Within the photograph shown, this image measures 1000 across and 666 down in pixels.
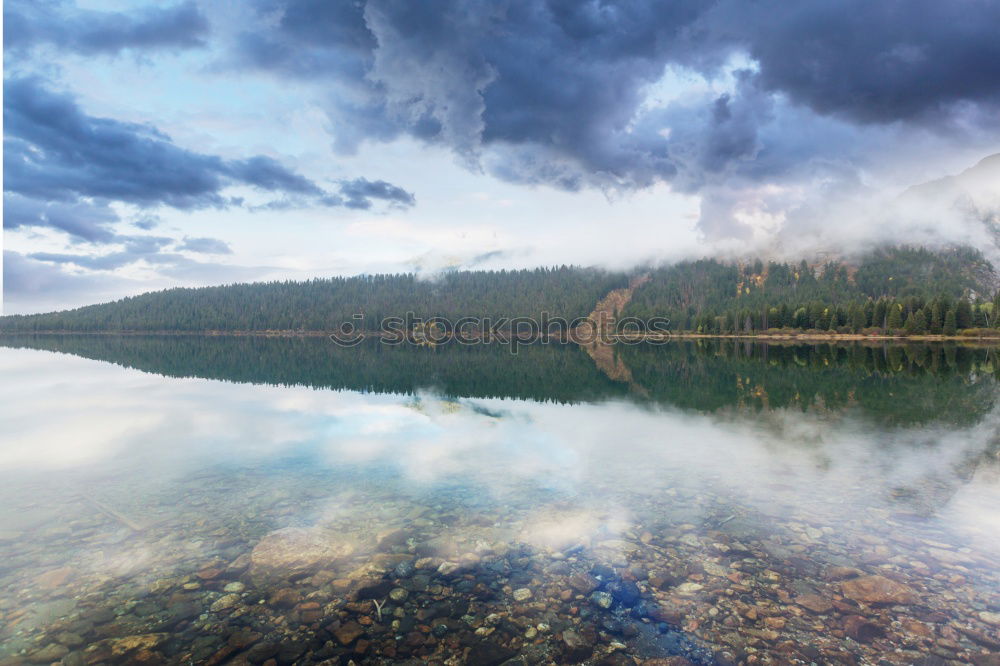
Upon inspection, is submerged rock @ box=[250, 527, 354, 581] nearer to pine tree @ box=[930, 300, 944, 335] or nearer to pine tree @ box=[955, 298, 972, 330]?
pine tree @ box=[930, 300, 944, 335]

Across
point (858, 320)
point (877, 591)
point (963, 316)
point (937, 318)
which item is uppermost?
point (963, 316)

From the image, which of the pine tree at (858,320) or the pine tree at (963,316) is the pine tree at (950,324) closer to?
the pine tree at (963,316)

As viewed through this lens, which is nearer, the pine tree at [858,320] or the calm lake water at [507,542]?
the calm lake water at [507,542]

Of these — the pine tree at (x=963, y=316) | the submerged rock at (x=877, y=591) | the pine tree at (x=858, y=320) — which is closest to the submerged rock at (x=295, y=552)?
the submerged rock at (x=877, y=591)

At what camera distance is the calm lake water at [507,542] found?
29.5 feet

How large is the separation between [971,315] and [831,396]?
148m

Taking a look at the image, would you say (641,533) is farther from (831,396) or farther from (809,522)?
(831,396)

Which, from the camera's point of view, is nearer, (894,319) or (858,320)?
(894,319)

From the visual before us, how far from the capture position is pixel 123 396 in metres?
44.3

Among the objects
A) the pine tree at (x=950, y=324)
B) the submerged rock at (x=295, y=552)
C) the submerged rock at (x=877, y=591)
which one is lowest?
the submerged rock at (x=295, y=552)

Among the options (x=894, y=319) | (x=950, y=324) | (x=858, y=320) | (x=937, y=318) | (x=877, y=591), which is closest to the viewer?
(x=877, y=591)

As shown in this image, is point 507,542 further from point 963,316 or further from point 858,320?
point 858,320

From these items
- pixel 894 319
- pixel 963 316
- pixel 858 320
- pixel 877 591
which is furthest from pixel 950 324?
pixel 877 591

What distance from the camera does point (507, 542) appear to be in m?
13.2
